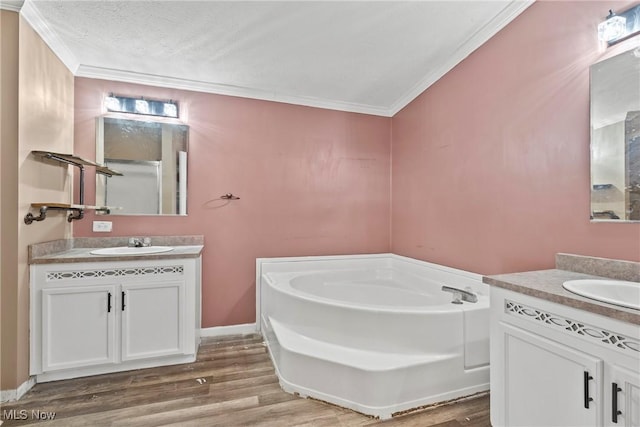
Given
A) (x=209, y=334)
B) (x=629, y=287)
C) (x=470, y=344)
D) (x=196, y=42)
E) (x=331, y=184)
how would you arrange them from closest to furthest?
(x=629, y=287) → (x=470, y=344) → (x=196, y=42) → (x=209, y=334) → (x=331, y=184)

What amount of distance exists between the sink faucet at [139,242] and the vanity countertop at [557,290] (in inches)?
104

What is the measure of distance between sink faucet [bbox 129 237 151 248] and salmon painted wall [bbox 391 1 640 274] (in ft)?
8.50

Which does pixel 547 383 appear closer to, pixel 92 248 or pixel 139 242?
pixel 139 242

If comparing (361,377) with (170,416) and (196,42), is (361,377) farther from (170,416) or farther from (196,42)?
(196,42)

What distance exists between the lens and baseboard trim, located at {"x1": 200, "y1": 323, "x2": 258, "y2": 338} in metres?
2.78

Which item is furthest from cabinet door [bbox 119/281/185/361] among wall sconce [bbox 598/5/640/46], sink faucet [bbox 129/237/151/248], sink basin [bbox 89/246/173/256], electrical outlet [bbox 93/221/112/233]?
wall sconce [bbox 598/5/640/46]

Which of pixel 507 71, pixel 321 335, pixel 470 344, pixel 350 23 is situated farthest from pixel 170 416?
pixel 507 71

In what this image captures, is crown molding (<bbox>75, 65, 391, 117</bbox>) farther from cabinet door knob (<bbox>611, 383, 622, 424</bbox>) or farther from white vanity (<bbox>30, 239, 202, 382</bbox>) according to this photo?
cabinet door knob (<bbox>611, 383, 622, 424</bbox>)

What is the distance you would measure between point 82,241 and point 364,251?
2.72 metres

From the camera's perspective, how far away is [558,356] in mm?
1180

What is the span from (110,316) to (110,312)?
29mm

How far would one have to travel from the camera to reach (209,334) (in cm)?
278

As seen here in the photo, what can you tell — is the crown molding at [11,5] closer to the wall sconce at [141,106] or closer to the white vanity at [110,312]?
the wall sconce at [141,106]

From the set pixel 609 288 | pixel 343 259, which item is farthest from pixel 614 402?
pixel 343 259
